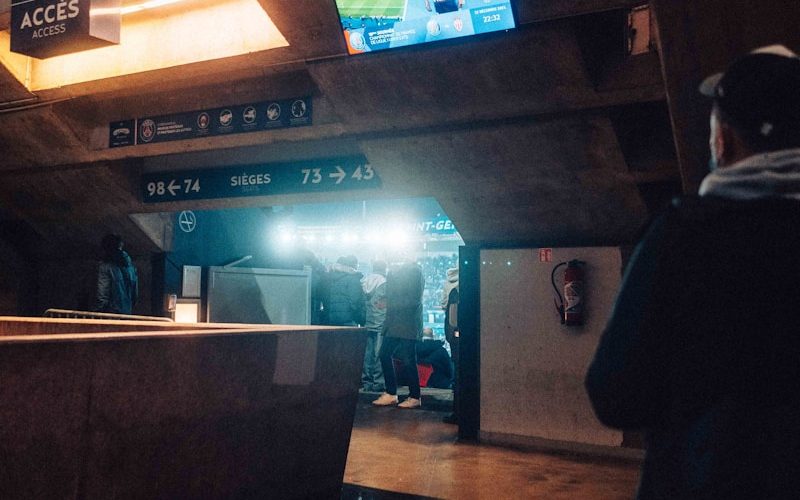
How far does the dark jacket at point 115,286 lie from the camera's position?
7621 mm

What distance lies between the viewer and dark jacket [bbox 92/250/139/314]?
762 cm

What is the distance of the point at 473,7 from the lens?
466 centimetres

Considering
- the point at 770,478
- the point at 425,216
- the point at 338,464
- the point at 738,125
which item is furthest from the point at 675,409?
the point at 425,216

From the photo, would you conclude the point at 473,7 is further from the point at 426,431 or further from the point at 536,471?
the point at 426,431

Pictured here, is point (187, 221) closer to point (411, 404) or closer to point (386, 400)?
point (386, 400)

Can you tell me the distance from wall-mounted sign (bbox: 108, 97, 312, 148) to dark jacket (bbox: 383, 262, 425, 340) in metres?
2.83

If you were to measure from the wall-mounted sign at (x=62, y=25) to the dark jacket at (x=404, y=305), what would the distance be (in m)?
4.46

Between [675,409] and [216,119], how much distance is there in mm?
6197

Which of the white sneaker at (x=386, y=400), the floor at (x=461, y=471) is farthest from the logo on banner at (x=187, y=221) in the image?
the floor at (x=461, y=471)

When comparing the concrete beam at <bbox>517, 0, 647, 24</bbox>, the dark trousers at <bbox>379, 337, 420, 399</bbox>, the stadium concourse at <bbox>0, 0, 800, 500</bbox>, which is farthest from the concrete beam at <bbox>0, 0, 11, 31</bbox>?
the dark trousers at <bbox>379, 337, 420, 399</bbox>

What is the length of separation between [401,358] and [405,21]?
468cm

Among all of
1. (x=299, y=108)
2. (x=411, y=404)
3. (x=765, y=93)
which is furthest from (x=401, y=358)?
(x=765, y=93)

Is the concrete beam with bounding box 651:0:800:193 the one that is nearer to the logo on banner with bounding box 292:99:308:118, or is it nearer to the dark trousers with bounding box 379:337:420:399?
the logo on banner with bounding box 292:99:308:118

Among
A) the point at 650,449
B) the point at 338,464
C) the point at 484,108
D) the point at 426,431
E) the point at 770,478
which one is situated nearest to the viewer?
the point at 770,478
